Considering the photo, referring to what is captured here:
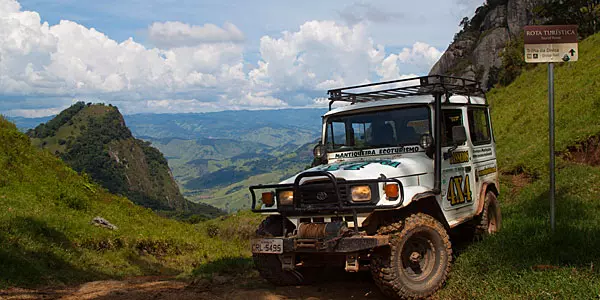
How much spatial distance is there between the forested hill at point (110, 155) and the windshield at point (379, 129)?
14786cm

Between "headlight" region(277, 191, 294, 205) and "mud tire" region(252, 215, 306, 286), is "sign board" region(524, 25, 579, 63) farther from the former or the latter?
"mud tire" region(252, 215, 306, 286)

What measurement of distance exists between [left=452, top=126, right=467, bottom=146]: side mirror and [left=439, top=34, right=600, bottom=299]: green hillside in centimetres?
161

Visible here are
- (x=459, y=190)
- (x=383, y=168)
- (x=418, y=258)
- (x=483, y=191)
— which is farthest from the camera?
(x=483, y=191)

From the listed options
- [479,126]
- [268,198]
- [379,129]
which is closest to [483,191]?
[479,126]

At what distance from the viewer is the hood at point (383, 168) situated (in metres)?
6.43

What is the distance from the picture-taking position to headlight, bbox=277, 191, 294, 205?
6645 millimetres

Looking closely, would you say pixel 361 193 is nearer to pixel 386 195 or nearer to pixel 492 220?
pixel 386 195

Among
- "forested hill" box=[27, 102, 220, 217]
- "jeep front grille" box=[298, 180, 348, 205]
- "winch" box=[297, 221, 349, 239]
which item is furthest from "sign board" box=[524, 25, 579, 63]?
"forested hill" box=[27, 102, 220, 217]

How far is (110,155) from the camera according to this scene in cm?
17238

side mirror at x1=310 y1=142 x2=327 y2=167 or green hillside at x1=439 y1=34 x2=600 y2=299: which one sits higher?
side mirror at x1=310 y1=142 x2=327 y2=167

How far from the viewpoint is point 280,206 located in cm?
673

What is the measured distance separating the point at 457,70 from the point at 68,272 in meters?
58.1

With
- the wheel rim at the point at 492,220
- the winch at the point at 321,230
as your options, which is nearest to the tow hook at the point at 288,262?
the winch at the point at 321,230

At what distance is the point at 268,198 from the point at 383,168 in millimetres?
1565
